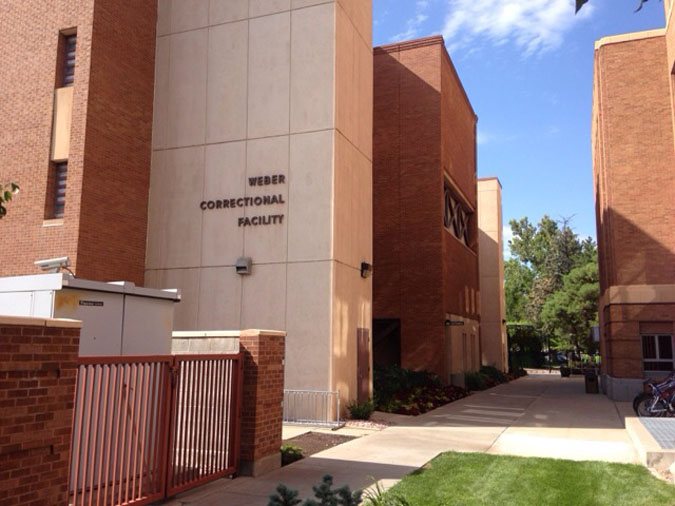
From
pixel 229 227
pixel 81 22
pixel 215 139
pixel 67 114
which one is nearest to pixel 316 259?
pixel 229 227

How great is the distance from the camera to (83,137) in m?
16.0

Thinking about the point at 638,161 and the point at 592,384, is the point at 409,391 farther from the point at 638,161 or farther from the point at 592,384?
the point at 638,161

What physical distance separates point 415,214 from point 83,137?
580 inches

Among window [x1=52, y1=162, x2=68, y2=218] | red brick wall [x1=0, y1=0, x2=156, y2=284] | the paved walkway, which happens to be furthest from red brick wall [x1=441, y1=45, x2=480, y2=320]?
window [x1=52, y1=162, x2=68, y2=218]

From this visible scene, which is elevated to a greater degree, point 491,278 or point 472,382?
point 491,278

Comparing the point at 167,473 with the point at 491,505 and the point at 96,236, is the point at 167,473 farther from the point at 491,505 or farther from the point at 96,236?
the point at 96,236

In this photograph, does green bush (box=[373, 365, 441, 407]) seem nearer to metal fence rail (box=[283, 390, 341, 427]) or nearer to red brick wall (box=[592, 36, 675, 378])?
metal fence rail (box=[283, 390, 341, 427])

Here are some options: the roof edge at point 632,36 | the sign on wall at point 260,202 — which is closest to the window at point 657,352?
the roof edge at point 632,36

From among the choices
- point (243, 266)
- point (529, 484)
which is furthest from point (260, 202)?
point (529, 484)

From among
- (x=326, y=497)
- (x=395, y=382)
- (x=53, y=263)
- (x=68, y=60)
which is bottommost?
(x=395, y=382)

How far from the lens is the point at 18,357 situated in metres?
5.15

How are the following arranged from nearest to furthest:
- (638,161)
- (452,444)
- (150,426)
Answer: (150,426), (452,444), (638,161)

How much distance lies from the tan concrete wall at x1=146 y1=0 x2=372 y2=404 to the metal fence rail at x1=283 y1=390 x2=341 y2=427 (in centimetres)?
26

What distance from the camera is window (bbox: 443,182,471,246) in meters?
29.9
